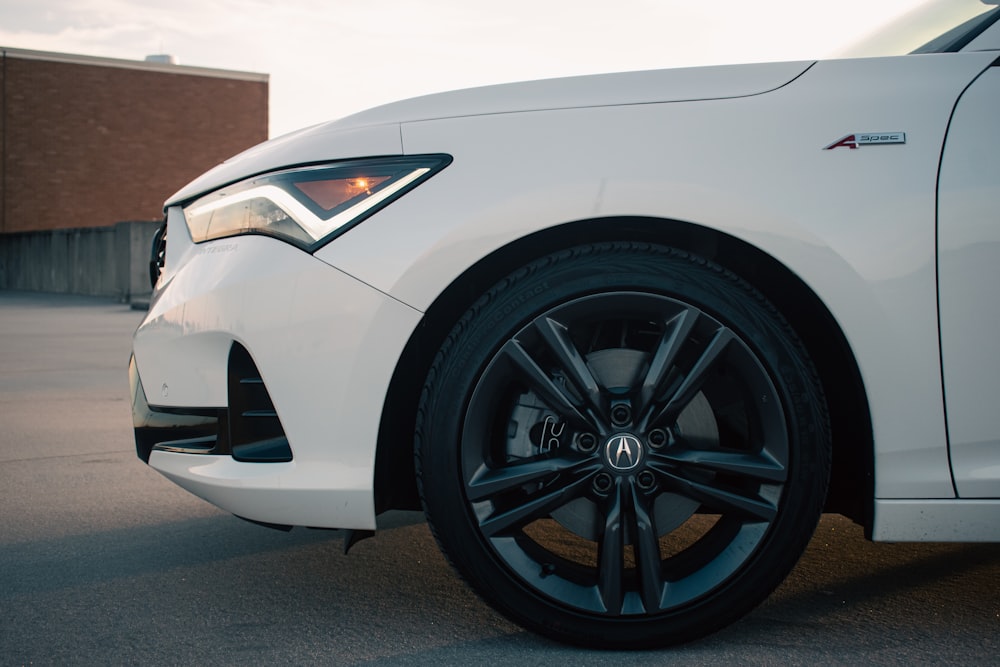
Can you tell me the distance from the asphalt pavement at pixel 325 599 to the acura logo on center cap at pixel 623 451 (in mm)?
A: 424

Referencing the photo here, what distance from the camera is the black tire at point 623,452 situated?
212cm

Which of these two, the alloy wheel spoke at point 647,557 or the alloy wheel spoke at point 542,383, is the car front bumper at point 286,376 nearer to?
the alloy wheel spoke at point 542,383

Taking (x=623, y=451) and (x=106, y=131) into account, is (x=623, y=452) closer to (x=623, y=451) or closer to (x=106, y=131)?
(x=623, y=451)

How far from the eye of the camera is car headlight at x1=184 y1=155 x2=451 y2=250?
215 centimetres

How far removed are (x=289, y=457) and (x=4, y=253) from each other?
29.3m

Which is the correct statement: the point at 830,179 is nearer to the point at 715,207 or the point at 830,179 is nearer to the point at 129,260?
the point at 715,207

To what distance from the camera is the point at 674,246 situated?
7.42 ft

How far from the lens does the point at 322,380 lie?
2148 mm

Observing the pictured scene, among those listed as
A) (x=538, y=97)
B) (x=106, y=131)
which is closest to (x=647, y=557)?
(x=538, y=97)

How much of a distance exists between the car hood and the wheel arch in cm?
28

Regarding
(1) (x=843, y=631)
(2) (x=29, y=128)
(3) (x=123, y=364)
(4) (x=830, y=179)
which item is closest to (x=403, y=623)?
(1) (x=843, y=631)

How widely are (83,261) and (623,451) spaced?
22.7 meters

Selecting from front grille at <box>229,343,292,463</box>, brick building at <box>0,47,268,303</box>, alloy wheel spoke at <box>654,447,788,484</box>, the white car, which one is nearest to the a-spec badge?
the white car

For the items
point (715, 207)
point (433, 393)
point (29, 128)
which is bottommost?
point (433, 393)
